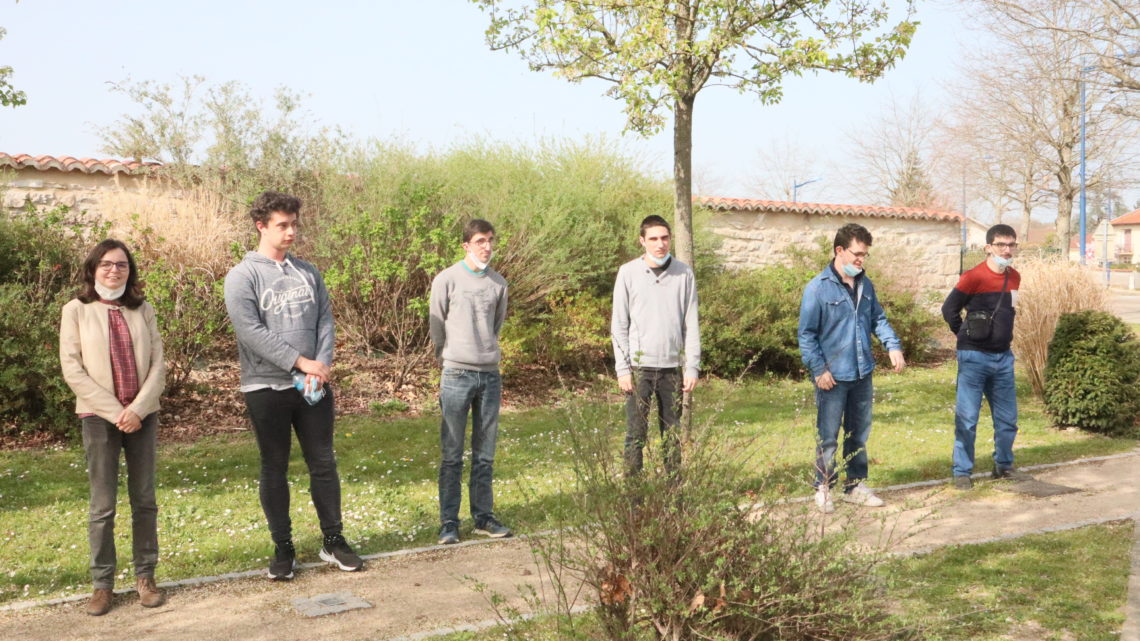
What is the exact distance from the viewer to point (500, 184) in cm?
1520

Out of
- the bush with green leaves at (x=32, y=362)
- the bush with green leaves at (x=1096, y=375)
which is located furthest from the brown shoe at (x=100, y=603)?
the bush with green leaves at (x=1096, y=375)

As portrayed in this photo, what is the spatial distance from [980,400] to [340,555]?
16.4 ft

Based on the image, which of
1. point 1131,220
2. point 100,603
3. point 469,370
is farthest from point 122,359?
point 1131,220

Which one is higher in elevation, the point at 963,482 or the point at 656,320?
the point at 656,320

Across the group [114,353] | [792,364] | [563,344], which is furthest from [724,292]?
[114,353]

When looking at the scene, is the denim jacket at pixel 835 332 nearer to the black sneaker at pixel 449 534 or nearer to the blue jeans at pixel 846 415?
the blue jeans at pixel 846 415

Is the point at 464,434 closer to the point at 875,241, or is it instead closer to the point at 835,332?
the point at 835,332

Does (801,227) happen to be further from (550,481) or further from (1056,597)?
(1056,597)

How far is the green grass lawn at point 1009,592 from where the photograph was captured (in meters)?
4.00

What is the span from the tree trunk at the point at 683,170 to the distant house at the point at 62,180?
9.03m

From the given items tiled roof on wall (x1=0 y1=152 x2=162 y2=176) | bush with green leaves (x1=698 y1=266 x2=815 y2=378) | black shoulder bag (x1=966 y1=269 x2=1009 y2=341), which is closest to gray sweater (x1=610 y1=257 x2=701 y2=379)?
black shoulder bag (x1=966 y1=269 x2=1009 y2=341)

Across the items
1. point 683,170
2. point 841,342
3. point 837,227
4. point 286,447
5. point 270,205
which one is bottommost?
point 286,447

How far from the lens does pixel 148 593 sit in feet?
15.9

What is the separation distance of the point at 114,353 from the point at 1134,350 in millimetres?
9518
